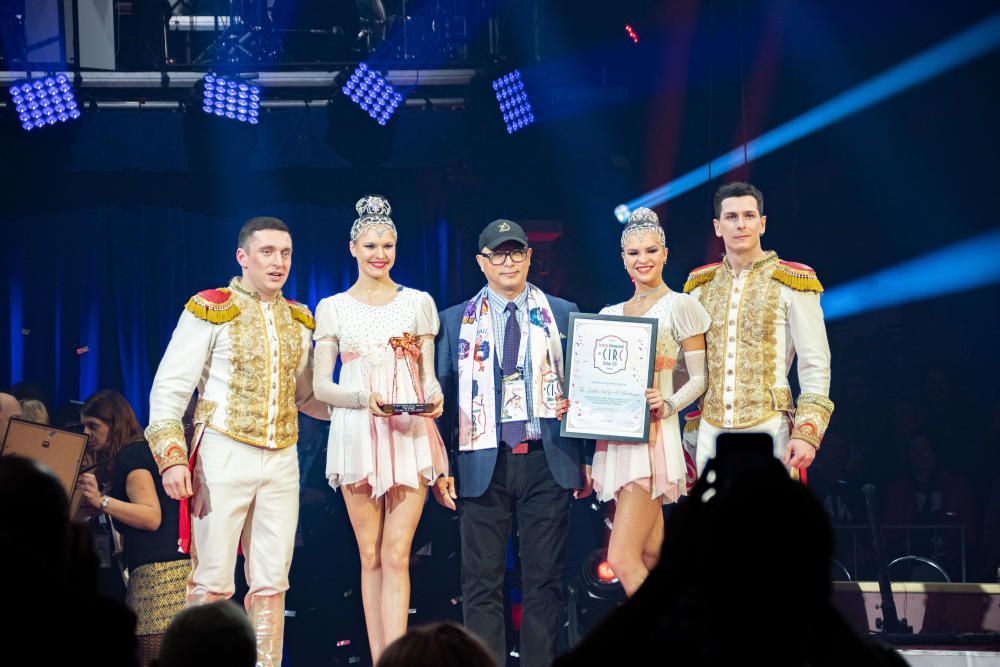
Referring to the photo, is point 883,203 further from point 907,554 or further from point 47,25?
point 47,25

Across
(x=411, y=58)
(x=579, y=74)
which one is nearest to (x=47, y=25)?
(x=411, y=58)

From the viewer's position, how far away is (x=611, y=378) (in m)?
5.14

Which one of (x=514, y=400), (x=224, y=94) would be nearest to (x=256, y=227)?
(x=514, y=400)

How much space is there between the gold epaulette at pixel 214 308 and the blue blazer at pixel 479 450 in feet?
3.22

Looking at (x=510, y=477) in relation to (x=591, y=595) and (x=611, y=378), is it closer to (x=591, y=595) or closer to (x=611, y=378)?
(x=611, y=378)

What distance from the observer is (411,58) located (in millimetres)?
8438

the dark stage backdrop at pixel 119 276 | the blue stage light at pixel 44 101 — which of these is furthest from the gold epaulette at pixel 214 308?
the dark stage backdrop at pixel 119 276

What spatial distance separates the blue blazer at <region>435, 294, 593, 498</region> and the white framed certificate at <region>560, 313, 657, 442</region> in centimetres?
10

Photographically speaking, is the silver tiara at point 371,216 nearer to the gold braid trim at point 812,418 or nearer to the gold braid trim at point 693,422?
the gold braid trim at point 693,422

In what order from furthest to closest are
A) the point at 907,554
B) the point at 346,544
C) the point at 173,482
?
the point at 907,554 < the point at 346,544 < the point at 173,482

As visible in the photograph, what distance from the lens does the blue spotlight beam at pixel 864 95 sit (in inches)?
311

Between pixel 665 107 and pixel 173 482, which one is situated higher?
pixel 665 107

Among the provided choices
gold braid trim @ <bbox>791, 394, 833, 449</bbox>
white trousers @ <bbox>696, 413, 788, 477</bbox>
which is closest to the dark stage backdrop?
white trousers @ <bbox>696, 413, 788, 477</bbox>

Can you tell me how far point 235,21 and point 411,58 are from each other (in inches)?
52.1
